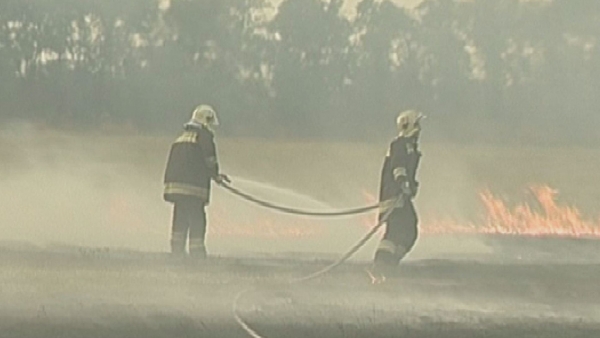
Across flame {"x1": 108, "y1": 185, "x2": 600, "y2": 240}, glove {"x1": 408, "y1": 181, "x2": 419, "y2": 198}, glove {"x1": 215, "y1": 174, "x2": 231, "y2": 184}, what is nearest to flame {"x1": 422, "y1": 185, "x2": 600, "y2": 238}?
flame {"x1": 108, "y1": 185, "x2": 600, "y2": 240}

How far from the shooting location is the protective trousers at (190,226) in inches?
93.3

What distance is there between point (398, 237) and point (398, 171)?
12cm

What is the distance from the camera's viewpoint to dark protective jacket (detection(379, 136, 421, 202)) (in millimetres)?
2393

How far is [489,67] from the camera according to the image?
95.6 inches

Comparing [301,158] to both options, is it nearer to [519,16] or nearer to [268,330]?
[268,330]

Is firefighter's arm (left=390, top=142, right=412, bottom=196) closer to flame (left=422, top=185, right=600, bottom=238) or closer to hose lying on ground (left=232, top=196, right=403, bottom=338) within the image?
hose lying on ground (left=232, top=196, right=403, bottom=338)

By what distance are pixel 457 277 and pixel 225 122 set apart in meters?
0.48

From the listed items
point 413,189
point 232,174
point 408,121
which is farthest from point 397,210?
point 232,174

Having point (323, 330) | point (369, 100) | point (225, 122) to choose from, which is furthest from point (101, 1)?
point (323, 330)

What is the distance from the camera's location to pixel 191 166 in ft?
7.86

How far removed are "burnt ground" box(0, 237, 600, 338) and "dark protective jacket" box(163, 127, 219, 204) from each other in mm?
117

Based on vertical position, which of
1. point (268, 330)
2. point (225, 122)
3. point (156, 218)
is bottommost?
point (268, 330)

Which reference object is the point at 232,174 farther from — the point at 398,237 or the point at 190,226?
the point at 398,237

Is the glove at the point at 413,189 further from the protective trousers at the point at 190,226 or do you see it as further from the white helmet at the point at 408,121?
the protective trousers at the point at 190,226
